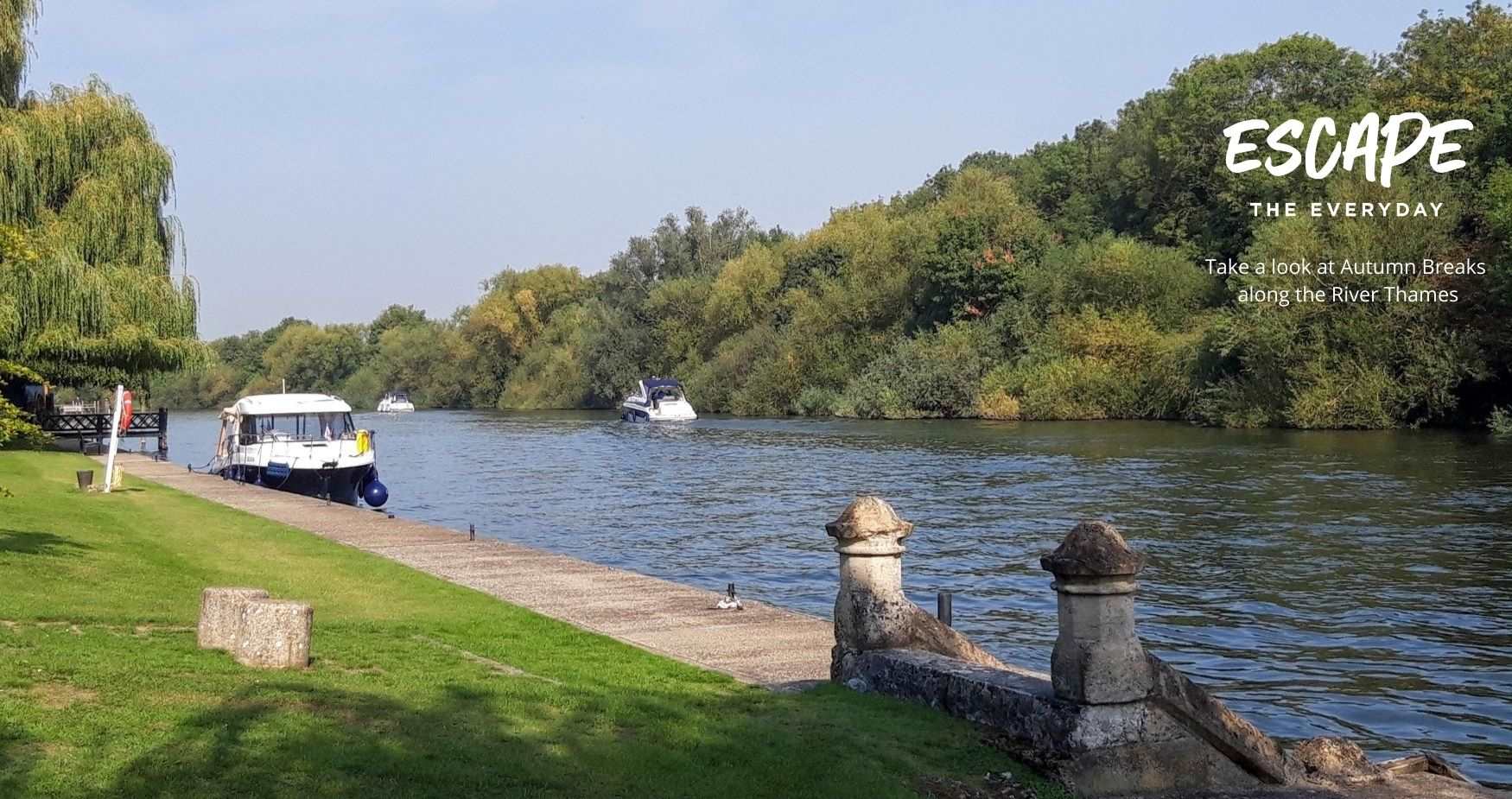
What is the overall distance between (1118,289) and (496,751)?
70.0 m

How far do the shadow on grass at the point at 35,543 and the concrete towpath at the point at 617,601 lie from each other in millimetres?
4365

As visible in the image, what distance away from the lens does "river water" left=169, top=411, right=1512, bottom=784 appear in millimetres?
15438

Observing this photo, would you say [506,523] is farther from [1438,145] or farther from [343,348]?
[343,348]

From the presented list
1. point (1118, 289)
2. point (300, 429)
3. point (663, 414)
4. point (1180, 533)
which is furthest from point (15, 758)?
point (663, 414)

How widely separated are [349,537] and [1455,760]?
17.7 m

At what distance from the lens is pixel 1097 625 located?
28.5 feet

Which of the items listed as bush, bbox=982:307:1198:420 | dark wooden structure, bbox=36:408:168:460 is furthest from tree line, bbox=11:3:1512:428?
dark wooden structure, bbox=36:408:168:460

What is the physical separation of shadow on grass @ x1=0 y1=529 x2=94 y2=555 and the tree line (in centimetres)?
1985

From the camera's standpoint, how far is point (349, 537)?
958 inches

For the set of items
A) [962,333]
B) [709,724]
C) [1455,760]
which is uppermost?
[962,333]

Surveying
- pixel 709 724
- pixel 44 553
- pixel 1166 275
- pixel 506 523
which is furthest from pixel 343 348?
pixel 709 724

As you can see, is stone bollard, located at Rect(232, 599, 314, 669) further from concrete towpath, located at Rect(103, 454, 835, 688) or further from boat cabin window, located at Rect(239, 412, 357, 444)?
boat cabin window, located at Rect(239, 412, 357, 444)

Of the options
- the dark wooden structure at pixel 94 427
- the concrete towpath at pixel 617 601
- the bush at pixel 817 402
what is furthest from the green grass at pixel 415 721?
the bush at pixel 817 402

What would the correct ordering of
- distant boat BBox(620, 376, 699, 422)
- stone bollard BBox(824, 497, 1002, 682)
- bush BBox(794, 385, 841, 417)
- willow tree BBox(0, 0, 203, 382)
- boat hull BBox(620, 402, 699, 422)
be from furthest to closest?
distant boat BBox(620, 376, 699, 422) → boat hull BBox(620, 402, 699, 422) → bush BBox(794, 385, 841, 417) → willow tree BBox(0, 0, 203, 382) → stone bollard BBox(824, 497, 1002, 682)
